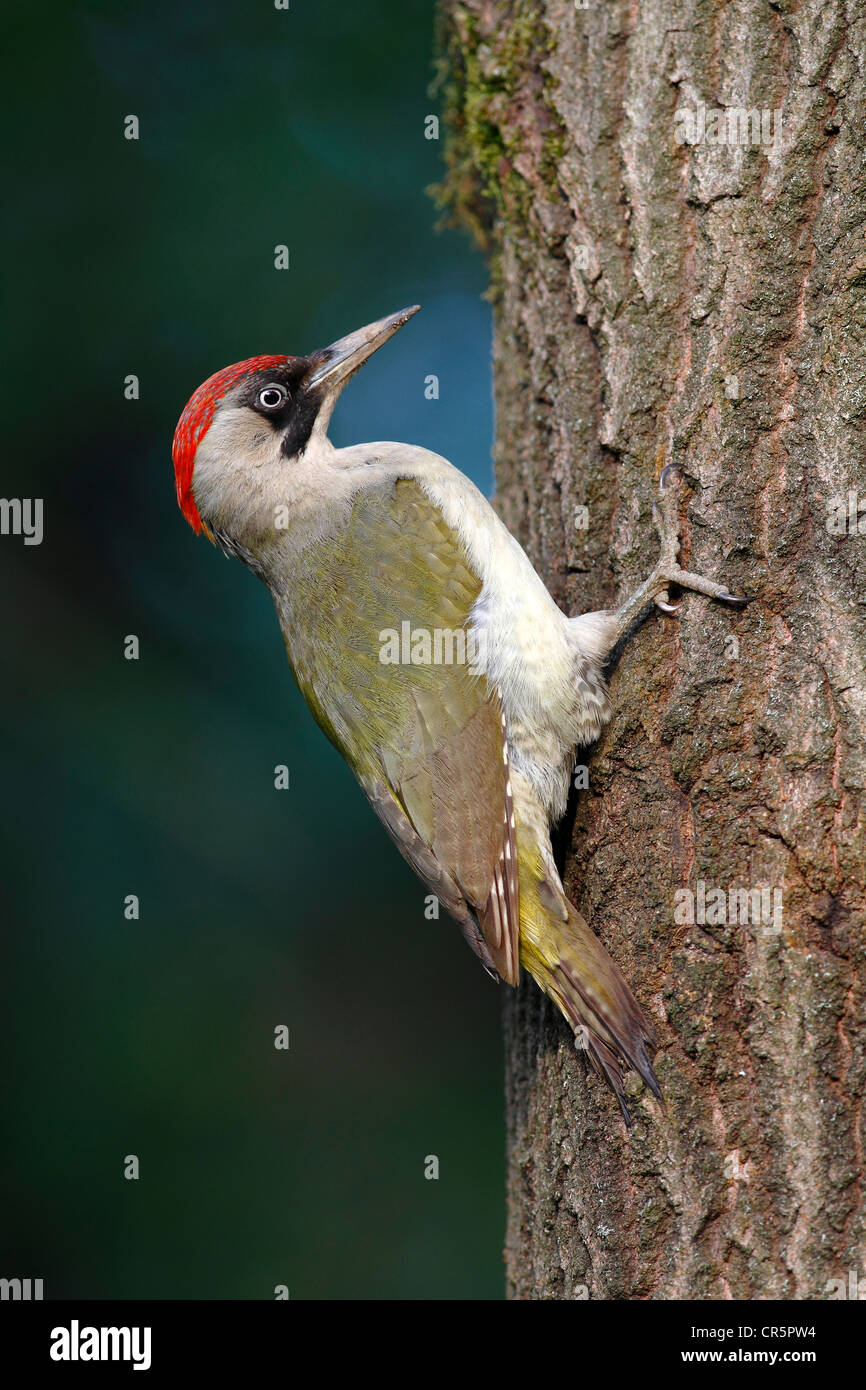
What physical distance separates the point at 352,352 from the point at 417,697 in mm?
1079

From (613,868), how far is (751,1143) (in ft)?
1.96

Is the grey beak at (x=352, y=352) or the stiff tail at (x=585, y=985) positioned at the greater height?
the grey beak at (x=352, y=352)

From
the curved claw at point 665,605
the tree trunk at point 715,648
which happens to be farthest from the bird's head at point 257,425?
the curved claw at point 665,605

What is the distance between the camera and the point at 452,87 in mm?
3389

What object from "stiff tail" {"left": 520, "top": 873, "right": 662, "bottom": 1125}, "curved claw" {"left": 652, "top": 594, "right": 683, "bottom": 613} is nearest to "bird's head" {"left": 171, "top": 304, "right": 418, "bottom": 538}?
"curved claw" {"left": 652, "top": 594, "right": 683, "bottom": 613}

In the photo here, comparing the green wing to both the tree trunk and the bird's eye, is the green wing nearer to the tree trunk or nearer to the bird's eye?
the tree trunk

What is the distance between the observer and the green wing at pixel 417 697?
8.22 feet

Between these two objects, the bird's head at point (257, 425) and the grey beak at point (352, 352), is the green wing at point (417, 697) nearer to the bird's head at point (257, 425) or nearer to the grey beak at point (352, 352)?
the bird's head at point (257, 425)

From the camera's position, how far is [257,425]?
3064mm

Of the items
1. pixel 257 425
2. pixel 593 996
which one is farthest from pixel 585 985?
pixel 257 425

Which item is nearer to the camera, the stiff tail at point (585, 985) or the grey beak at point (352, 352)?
the stiff tail at point (585, 985)

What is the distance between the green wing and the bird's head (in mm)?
325

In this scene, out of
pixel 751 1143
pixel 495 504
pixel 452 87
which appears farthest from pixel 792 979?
pixel 452 87

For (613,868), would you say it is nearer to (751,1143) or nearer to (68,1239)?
(751,1143)
